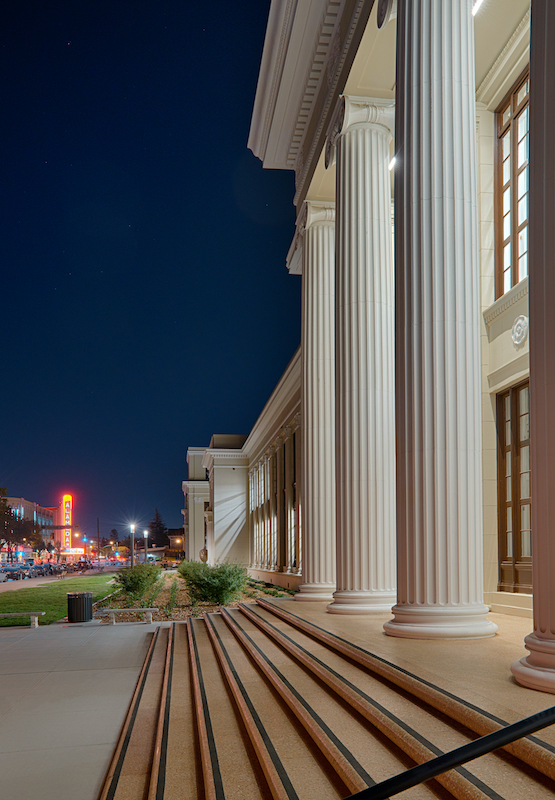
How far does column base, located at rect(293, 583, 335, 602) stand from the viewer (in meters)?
15.3

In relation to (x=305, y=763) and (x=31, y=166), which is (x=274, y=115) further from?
(x=31, y=166)

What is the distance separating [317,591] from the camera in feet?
50.9

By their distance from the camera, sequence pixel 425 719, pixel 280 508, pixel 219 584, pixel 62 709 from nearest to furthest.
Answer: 1. pixel 425 719
2. pixel 62 709
3. pixel 219 584
4. pixel 280 508

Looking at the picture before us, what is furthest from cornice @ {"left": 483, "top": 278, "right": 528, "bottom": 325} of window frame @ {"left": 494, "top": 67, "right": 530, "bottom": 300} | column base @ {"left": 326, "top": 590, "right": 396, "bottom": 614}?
column base @ {"left": 326, "top": 590, "right": 396, "bottom": 614}

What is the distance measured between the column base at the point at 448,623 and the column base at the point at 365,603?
3312 millimetres

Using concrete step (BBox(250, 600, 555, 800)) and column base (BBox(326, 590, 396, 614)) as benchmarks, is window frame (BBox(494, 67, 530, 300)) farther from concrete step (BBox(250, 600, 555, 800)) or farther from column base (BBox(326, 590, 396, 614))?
concrete step (BBox(250, 600, 555, 800))

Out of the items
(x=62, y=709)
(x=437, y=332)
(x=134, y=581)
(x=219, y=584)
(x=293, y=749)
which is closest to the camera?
(x=293, y=749)

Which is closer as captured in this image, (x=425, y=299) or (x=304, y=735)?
(x=304, y=735)

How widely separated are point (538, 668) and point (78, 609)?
17.3 m

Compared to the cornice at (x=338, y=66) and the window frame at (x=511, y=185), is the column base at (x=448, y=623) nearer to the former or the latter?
the window frame at (x=511, y=185)

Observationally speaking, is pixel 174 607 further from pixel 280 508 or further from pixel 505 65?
pixel 505 65

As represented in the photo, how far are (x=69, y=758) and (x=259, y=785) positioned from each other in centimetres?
257

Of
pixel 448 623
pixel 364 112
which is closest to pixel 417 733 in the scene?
pixel 448 623

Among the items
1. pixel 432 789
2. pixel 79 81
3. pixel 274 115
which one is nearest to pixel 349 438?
pixel 432 789
